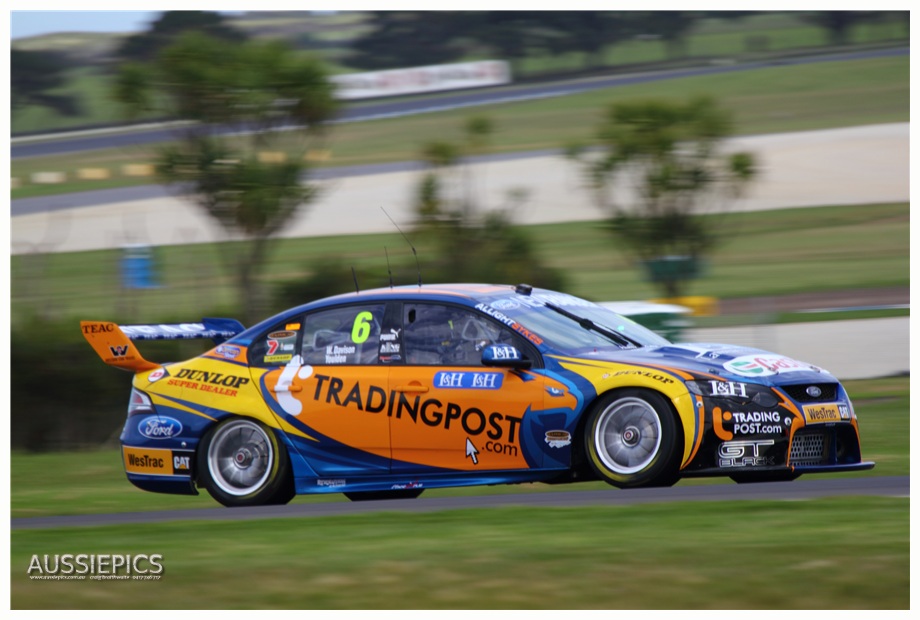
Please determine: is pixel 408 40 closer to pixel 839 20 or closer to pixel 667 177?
pixel 839 20

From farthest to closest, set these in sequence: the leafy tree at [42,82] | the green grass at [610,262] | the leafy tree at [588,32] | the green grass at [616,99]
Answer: the leafy tree at [588,32] < the leafy tree at [42,82] < the green grass at [616,99] < the green grass at [610,262]

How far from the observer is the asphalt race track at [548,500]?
26.1 ft

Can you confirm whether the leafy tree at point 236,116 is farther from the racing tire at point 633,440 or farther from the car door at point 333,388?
the racing tire at point 633,440

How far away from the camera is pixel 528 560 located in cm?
649

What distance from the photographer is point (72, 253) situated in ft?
99.0

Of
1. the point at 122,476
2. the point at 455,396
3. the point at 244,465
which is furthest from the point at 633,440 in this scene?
the point at 122,476

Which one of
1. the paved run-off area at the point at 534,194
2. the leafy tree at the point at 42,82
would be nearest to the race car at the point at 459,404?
the paved run-off area at the point at 534,194

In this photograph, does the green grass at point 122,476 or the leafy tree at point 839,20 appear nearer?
the green grass at point 122,476

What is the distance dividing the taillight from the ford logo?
90 millimetres

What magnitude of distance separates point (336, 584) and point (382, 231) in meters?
24.8

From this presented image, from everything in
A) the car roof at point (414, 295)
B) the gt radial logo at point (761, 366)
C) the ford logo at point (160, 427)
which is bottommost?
the ford logo at point (160, 427)

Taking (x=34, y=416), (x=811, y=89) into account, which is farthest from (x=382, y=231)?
(x=811, y=89)

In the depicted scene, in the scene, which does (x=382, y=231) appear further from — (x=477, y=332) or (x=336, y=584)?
(x=336, y=584)

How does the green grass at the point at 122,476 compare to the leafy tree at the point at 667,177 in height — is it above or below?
below
